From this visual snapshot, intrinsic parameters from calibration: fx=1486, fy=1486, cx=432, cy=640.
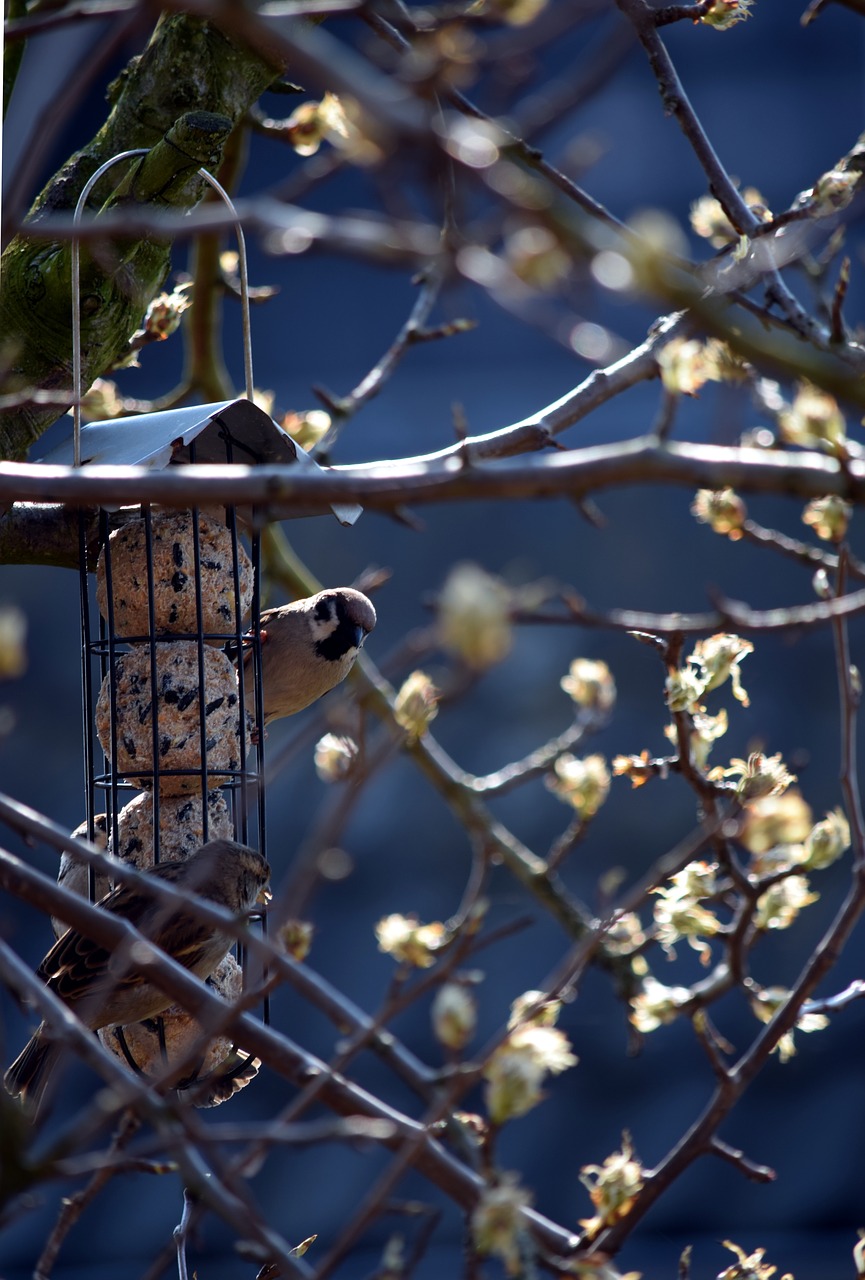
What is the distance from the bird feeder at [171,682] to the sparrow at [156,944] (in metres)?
0.16

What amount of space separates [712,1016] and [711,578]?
2375 millimetres

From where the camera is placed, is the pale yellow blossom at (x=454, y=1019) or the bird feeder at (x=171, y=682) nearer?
the pale yellow blossom at (x=454, y=1019)

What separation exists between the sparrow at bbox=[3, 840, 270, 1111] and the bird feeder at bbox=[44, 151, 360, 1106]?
0.16 meters

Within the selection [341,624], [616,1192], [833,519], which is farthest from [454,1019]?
[341,624]

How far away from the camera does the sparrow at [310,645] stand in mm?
4152

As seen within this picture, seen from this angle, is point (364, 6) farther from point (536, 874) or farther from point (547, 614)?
point (536, 874)

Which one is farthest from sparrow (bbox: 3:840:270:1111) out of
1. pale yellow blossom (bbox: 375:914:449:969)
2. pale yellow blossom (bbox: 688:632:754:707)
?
pale yellow blossom (bbox: 688:632:754:707)

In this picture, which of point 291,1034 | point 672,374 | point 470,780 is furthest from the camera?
point 291,1034

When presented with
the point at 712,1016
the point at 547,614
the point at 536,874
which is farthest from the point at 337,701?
the point at 712,1016

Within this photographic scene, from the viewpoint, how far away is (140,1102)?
1597mm

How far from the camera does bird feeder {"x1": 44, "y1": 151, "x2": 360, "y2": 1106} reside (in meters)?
3.34

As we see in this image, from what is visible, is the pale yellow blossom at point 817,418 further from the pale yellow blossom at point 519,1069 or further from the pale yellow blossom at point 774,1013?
the pale yellow blossom at point 774,1013

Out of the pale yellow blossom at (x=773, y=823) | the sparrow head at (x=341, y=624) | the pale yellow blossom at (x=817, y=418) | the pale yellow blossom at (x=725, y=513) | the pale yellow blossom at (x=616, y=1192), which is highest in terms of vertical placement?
the sparrow head at (x=341, y=624)

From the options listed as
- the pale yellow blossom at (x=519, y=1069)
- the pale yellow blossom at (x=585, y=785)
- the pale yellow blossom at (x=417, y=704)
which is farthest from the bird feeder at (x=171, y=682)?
the pale yellow blossom at (x=519, y=1069)
